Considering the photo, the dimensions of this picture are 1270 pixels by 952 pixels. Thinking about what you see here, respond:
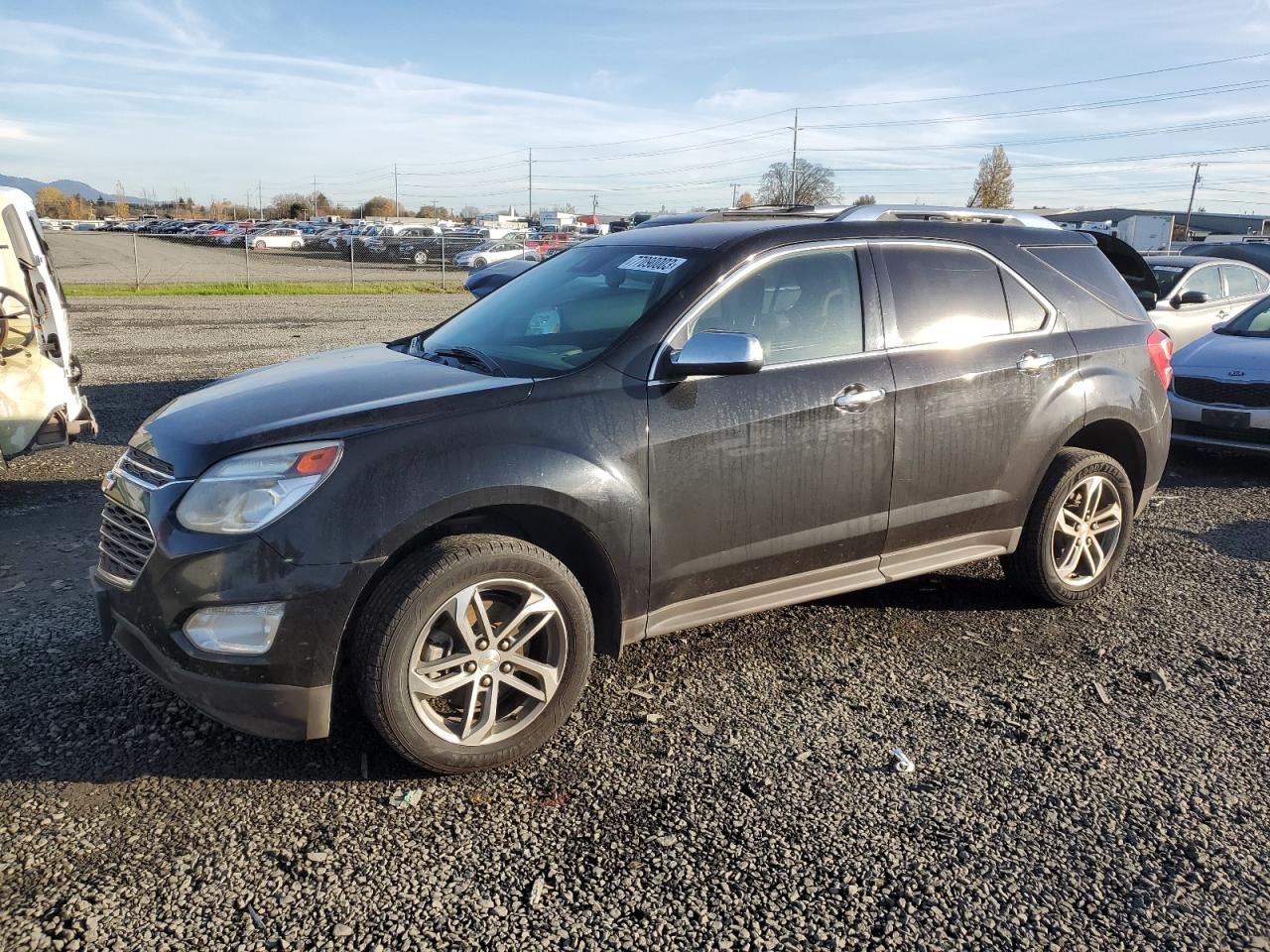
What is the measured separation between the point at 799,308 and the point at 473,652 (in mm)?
1942

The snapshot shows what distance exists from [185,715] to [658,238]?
278cm

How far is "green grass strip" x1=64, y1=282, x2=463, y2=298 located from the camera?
24172mm

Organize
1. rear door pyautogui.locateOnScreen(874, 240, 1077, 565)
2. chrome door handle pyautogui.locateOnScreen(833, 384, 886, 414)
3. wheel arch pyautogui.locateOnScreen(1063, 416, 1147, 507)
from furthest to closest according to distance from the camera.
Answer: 1. wheel arch pyautogui.locateOnScreen(1063, 416, 1147, 507)
2. rear door pyautogui.locateOnScreen(874, 240, 1077, 565)
3. chrome door handle pyautogui.locateOnScreen(833, 384, 886, 414)

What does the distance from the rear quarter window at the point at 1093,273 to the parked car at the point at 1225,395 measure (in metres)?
3.69

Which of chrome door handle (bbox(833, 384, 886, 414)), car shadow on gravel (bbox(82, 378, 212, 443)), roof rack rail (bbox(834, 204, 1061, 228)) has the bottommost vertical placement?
car shadow on gravel (bbox(82, 378, 212, 443))

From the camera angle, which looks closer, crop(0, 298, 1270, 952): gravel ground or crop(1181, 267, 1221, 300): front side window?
crop(0, 298, 1270, 952): gravel ground

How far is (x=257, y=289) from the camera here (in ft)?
86.0

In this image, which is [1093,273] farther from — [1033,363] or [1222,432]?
[1222,432]

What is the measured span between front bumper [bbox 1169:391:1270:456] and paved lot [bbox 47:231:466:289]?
24.6 metres

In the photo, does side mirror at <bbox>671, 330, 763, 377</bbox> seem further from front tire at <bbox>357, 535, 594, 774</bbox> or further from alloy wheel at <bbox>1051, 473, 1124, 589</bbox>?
alloy wheel at <bbox>1051, 473, 1124, 589</bbox>

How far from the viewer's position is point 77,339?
1492cm

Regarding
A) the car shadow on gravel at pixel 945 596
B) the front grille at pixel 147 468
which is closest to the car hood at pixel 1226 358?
the car shadow on gravel at pixel 945 596

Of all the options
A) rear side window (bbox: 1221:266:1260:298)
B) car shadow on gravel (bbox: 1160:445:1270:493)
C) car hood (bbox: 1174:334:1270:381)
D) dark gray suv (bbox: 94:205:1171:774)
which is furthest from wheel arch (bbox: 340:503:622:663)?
rear side window (bbox: 1221:266:1260:298)

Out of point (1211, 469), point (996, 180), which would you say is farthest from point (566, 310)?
point (996, 180)
